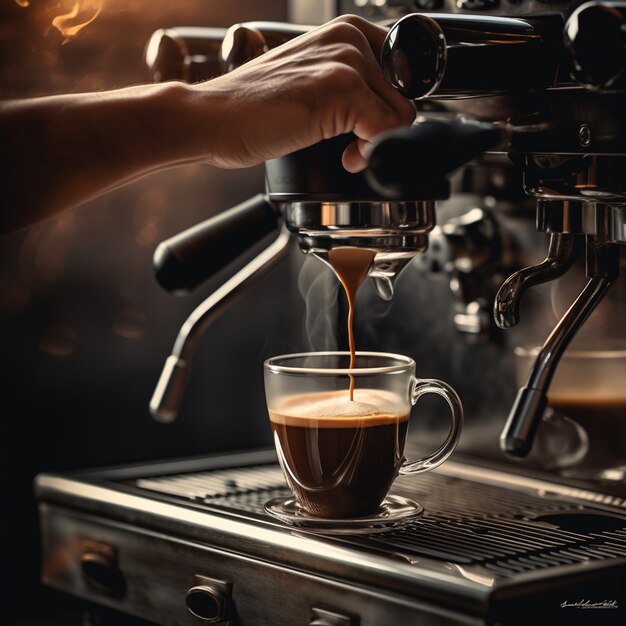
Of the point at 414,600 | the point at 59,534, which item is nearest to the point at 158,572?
the point at 59,534

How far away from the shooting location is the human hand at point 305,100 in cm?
70

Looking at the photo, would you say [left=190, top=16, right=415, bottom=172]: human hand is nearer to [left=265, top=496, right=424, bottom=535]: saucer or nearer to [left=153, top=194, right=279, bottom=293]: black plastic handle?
[left=153, top=194, right=279, bottom=293]: black plastic handle

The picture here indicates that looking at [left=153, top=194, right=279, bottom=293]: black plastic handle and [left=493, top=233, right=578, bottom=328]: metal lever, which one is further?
[left=153, top=194, right=279, bottom=293]: black plastic handle

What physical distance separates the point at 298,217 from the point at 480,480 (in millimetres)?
306

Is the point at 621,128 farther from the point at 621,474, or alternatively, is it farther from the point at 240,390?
the point at 240,390

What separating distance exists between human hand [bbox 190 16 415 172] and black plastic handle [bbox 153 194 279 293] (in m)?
0.12

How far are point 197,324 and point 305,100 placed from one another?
28 cm

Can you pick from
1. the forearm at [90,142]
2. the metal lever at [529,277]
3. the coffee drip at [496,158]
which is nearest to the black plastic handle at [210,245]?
the coffee drip at [496,158]

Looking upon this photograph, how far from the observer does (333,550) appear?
704mm

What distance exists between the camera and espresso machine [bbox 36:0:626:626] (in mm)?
642

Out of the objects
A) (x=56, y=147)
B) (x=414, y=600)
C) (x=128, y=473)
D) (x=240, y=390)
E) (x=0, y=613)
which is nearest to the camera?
(x=414, y=600)

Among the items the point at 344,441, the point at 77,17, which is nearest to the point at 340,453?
the point at 344,441

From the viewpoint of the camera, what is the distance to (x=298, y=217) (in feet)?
2.56

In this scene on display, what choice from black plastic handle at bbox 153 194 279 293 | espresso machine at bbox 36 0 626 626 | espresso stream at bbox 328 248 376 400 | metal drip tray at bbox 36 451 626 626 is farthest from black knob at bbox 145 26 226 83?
metal drip tray at bbox 36 451 626 626
